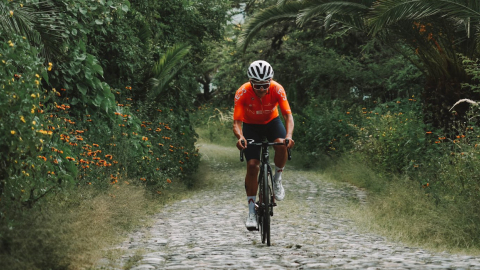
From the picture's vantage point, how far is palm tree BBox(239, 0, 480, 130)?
36.0 ft

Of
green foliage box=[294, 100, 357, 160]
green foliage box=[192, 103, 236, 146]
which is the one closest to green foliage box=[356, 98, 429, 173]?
green foliage box=[294, 100, 357, 160]

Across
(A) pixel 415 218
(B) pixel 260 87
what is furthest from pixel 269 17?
(B) pixel 260 87

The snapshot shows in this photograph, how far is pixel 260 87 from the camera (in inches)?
295

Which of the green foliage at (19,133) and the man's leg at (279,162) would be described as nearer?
the green foliage at (19,133)

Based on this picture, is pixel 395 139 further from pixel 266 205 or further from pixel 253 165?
pixel 266 205

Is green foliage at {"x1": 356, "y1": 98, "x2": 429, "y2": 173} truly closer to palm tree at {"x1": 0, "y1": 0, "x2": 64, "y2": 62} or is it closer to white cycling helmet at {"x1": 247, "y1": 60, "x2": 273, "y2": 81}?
white cycling helmet at {"x1": 247, "y1": 60, "x2": 273, "y2": 81}

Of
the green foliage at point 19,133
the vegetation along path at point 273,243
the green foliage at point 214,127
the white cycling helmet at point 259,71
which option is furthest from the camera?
the green foliage at point 214,127

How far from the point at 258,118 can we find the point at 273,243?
1.55 meters

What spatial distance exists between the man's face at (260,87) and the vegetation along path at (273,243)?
1.82 metres

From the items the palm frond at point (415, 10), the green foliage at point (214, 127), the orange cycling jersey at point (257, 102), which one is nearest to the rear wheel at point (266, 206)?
the orange cycling jersey at point (257, 102)

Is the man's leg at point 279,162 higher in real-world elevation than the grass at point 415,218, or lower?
higher

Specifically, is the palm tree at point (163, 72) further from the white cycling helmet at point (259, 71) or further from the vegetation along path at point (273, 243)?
the white cycling helmet at point (259, 71)

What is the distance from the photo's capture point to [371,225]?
30.7 ft

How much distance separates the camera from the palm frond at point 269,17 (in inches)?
595
